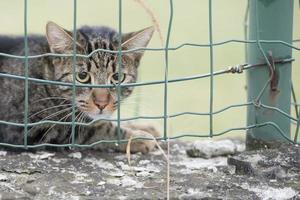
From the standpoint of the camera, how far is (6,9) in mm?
7523

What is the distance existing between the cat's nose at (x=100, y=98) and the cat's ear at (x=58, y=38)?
0.23 m

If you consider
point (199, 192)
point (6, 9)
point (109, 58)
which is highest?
point (6, 9)

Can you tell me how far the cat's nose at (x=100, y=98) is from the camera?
3.53 metres

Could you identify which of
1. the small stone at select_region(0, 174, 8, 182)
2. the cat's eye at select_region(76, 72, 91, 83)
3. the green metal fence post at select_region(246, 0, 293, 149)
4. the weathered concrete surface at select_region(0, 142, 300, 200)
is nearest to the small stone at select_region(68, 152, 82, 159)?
the weathered concrete surface at select_region(0, 142, 300, 200)

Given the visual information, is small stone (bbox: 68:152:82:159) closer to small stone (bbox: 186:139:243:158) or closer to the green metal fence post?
small stone (bbox: 186:139:243:158)

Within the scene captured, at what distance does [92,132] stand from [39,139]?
26 centimetres

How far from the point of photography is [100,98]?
3549 millimetres

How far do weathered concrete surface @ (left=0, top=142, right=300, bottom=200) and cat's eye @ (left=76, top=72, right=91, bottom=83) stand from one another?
33 centimetres

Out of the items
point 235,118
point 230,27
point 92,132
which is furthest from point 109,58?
point 230,27

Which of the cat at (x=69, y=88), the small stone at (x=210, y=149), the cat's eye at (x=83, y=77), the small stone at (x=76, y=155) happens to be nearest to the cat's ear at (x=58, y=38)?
the cat at (x=69, y=88)

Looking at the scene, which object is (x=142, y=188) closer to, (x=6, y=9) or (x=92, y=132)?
(x=92, y=132)

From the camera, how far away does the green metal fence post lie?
→ 3.25 metres

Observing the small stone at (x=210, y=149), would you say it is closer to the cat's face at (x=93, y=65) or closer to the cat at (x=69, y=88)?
the cat at (x=69, y=88)

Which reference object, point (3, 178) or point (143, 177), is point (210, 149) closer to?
point (143, 177)
